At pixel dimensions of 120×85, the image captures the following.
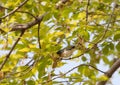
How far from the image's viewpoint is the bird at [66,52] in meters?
3.35

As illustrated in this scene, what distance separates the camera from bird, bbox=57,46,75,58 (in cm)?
335

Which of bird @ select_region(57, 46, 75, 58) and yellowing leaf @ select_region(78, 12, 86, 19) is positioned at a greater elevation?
yellowing leaf @ select_region(78, 12, 86, 19)

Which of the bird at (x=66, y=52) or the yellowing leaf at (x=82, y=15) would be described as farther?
the yellowing leaf at (x=82, y=15)

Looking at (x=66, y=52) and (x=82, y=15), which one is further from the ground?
(x=82, y=15)

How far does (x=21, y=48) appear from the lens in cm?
336

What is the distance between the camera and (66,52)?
355cm

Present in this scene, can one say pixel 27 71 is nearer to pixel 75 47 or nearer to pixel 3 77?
pixel 3 77

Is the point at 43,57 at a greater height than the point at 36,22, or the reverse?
the point at 36,22

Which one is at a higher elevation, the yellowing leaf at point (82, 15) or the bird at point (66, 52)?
the yellowing leaf at point (82, 15)

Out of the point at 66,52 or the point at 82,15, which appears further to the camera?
the point at 82,15

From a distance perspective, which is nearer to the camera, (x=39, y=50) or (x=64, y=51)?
(x=39, y=50)

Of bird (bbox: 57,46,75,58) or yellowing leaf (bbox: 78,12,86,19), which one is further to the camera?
yellowing leaf (bbox: 78,12,86,19)

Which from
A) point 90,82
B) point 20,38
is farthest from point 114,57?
point 20,38

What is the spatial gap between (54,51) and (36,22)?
66cm
